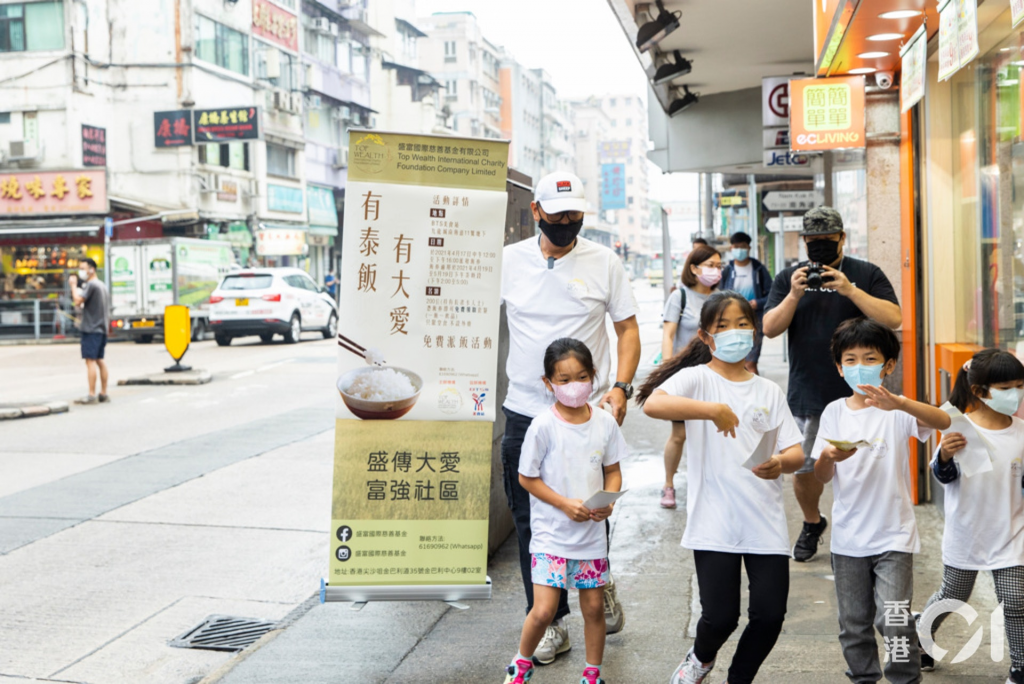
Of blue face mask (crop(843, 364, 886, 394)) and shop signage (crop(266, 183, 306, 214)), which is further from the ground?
shop signage (crop(266, 183, 306, 214))

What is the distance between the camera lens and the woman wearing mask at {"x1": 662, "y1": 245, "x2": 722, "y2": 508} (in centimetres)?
754

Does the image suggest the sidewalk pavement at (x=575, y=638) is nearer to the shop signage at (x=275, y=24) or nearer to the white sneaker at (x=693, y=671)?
the white sneaker at (x=693, y=671)

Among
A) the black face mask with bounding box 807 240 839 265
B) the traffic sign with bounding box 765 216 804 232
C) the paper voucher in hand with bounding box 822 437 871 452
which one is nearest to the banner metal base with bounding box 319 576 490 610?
the paper voucher in hand with bounding box 822 437 871 452

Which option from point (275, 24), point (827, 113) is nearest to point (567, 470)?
point (827, 113)

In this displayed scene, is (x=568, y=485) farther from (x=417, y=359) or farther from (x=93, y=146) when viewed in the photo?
(x=93, y=146)

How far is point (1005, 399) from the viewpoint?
3.63 metres

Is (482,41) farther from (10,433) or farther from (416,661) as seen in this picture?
(416,661)

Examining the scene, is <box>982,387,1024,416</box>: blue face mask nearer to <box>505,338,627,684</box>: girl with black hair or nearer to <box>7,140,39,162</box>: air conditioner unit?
<box>505,338,627,684</box>: girl with black hair

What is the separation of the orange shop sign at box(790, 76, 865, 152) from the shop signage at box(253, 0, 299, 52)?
34.3m

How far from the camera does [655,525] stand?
22.6 feet

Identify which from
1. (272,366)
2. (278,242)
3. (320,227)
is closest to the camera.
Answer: (272,366)

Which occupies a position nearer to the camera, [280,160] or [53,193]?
[53,193]

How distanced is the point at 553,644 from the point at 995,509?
1.81 meters

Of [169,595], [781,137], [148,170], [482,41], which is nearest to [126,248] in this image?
[148,170]
